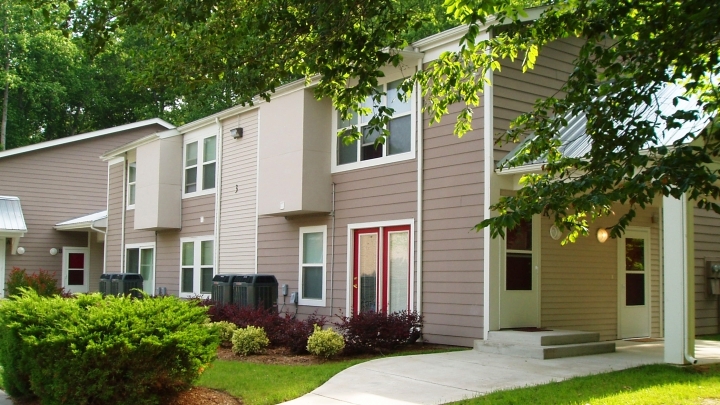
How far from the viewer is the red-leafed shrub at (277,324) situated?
1123cm

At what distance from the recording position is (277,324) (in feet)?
39.7

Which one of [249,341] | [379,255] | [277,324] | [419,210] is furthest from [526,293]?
[249,341]

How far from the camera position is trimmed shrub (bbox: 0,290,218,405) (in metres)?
7.36

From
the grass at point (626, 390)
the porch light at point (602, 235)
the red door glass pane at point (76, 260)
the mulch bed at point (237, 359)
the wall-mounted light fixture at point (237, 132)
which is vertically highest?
the wall-mounted light fixture at point (237, 132)

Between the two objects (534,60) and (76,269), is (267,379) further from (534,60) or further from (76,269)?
(76,269)

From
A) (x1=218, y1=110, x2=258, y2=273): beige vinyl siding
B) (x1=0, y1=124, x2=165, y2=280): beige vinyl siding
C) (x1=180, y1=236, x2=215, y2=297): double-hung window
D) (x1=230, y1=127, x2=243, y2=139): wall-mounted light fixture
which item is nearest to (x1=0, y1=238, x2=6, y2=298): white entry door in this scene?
(x1=0, y1=124, x2=165, y2=280): beige vinyl siding

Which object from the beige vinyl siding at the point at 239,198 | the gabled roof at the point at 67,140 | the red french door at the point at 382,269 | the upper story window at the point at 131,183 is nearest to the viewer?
the red french door at the point at 382,269

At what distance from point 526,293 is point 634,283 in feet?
10.6

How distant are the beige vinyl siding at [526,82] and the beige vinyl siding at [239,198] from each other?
6.84 m

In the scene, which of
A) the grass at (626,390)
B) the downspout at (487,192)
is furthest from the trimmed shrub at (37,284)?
the grass at (626,390)

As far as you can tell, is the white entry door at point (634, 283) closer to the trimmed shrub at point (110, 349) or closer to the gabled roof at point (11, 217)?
the trimmed shrub at point (110, 349)

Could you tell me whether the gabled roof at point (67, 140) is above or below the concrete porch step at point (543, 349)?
above

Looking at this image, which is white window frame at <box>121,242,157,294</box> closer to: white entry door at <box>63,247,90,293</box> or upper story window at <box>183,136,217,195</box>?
upper story window at <box>183,136,217,195</box>

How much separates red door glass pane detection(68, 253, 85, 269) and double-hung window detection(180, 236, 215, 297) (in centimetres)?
823
